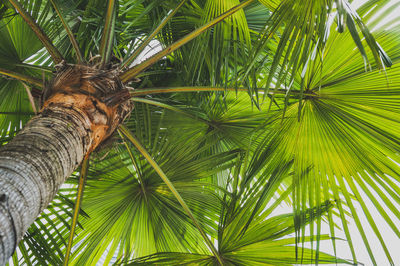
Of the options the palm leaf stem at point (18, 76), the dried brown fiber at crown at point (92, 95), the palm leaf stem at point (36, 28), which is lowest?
the dried brown fiber at crown at point (92, 95)

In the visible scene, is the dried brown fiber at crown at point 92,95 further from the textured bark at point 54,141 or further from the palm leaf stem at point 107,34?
the palm leaf stem at point 107,34

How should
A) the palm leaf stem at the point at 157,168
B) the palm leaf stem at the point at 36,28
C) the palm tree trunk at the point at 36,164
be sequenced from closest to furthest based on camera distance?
the palm tree trunk at the point at 36,164 < the palm leaf stem at the point at 36,28 < the palm leaf stem at the point at 157,168

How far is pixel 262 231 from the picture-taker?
6.36 ft

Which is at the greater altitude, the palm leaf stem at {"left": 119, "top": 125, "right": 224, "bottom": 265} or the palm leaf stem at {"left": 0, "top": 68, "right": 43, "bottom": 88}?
the palm leaf stem at {"left": 0, "top": 68, "right": 43, "bottom": 88}

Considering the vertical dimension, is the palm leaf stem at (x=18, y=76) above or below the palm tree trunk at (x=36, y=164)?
above

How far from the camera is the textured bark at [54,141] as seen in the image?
3.13ft

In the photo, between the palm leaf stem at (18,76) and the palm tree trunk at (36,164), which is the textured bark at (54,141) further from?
the palm leaf stem at (18,76)

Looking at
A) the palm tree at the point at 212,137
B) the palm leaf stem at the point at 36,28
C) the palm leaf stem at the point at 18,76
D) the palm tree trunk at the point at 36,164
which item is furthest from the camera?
the palm leaf stem at the point at 18,76

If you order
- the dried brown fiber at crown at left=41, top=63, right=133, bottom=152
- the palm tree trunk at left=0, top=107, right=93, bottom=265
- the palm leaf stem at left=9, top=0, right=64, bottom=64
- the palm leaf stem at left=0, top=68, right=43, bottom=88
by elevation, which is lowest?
the palm tree trunk at left=0, top=107, right=93, bottom=265

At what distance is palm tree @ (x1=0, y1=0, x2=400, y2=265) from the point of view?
1.37 m

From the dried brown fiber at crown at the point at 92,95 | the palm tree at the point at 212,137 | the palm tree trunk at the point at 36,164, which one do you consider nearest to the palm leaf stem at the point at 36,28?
the palm tree at the point at 212,137

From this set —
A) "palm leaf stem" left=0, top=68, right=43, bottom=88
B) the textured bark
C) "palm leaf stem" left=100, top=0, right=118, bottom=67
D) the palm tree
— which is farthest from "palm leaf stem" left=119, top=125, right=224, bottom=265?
"palm leaf stem" left=0, top=68, right=43, bottom=88

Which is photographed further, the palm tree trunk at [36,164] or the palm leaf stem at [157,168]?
the palm leaf stem at [157,168]

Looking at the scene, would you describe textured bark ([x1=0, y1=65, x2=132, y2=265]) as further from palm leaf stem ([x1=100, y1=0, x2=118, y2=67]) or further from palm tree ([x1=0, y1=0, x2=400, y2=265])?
palm leaf stem ([x1=100, y1=0, x2=118, y2=67])
